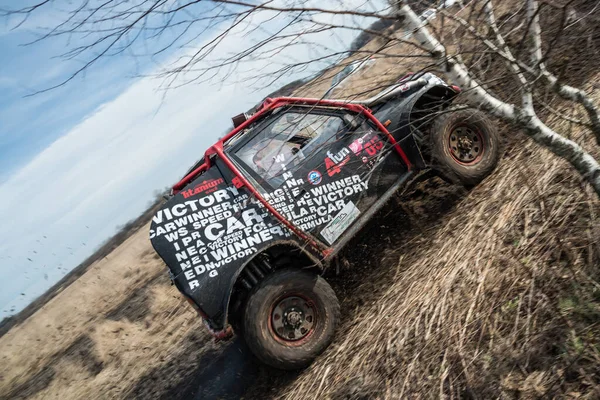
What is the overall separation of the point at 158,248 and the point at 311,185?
139 centimetres

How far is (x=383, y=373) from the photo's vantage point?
3.13m

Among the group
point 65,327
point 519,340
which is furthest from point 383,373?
point 65,327

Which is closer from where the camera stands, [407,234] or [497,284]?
[497,284]

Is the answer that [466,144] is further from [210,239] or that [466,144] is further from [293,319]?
[210,239]

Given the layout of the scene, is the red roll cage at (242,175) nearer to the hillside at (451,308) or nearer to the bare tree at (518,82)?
the hillside at (451,308)

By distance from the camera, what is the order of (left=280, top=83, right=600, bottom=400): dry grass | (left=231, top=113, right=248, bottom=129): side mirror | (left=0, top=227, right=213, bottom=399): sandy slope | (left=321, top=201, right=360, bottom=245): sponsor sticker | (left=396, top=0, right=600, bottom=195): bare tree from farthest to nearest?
1. (left=0, top=227, right=213, bottom=399): sandy slope
2. (left=231, top=113, right=248, bottom=129): side mirror
3. (left=321, top=201, right=360, bottom=245): sponsor sticker
4. (left=280, top=83, right=600, bottom=400): dry grass
5. (left=396, top=0, right=600, bottom=195): bare tree

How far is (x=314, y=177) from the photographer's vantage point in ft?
13.7

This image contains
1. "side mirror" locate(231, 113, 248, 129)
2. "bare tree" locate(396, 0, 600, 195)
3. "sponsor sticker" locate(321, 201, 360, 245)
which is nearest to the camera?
"bare tree" locate(396, 0, 600, 195)

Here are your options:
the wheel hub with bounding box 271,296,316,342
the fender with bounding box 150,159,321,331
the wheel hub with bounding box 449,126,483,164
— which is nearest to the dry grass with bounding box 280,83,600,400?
the wheel hub with bounding box 271,296,316,342

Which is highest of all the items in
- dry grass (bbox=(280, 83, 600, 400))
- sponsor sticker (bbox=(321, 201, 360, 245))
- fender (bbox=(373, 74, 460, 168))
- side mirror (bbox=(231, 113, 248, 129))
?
side mirror (bbox=(231, 113, 248, 129))

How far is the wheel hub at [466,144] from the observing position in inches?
181

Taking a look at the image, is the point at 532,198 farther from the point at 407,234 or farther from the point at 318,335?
the point at 318,335

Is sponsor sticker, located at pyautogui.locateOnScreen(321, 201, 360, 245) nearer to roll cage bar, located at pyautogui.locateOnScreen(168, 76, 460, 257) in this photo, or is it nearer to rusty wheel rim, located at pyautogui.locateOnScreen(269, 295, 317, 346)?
roll cage bar, located at pyautogui.locateOnScreen(168, 76, 460, 257)

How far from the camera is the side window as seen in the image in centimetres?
409
